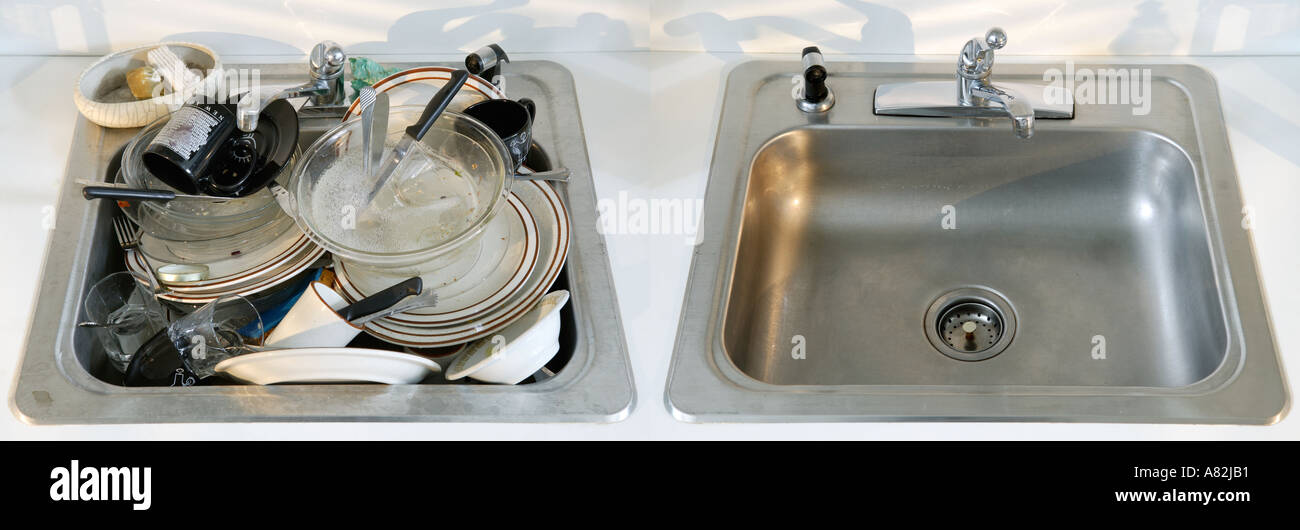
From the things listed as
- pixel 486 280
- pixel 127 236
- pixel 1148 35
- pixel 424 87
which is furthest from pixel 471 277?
pixel 1148 35

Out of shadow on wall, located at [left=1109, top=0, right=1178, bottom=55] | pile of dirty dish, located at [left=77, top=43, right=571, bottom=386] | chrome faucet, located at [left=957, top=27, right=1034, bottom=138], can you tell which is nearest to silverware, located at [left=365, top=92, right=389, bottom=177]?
pile of dirty dish, located at [left=77, top=43, right=571, bottom=386]

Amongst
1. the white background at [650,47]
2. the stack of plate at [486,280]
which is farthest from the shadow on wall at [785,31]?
the stack of plate at [486,280]

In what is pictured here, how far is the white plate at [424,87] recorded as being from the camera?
1.11 m

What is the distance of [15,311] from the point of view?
979mm

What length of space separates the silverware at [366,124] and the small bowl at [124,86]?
10.5 inches

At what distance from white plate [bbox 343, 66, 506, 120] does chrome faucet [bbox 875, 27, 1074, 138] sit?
453mm

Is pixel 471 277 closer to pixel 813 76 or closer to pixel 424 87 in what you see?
pixel 424 87

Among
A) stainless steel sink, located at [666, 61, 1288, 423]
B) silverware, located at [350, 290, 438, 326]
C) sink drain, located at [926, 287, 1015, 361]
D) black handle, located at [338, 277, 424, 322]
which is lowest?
sink drain, located at [926, 287, 1015, 361]

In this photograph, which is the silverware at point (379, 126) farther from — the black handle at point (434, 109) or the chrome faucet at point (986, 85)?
the chrome faucet at point (986, 85)

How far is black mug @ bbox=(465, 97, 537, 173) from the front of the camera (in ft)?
3.37

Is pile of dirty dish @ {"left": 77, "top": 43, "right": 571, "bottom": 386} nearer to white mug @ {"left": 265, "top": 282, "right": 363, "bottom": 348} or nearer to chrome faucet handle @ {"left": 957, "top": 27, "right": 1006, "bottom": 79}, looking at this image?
white mug @ {"left": 265, "top": 282, "right": 363, "bottom": 348}

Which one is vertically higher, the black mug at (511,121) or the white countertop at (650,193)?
the black mug at (511,121)
